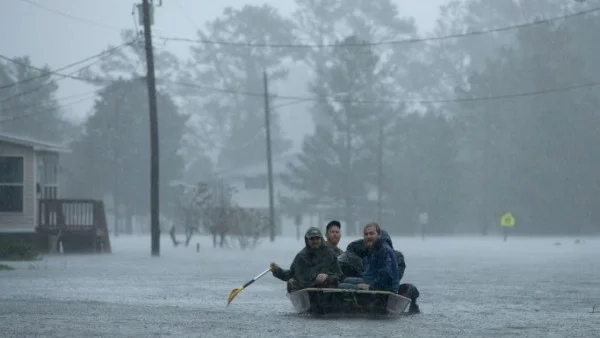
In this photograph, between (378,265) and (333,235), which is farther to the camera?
(333,235)

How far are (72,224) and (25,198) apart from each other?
2047 millimetres

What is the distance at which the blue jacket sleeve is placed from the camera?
1877 cm

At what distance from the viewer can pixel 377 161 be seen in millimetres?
99625

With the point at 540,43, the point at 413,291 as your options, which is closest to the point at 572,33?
the point at 540,43

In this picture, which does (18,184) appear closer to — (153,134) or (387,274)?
(153,134)

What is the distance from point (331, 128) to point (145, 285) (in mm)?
78731

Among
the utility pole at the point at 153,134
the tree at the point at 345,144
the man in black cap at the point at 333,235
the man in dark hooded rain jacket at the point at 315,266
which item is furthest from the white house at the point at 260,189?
the man in dark hooded rain jacket at the point at 315,266

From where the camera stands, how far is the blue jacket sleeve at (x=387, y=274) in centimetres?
1877

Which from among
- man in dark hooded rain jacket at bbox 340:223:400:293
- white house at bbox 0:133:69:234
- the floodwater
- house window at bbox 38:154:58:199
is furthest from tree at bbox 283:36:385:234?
man in dark hooded rain jacket at bbox 340:223:400:293

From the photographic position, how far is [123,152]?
10950 cm

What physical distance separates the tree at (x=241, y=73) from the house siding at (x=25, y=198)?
7535cm

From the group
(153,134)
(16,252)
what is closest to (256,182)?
(153,134)

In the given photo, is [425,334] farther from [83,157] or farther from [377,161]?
[83,157]

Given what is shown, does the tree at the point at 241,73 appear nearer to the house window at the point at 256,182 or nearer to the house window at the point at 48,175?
the house window at the point at 256,182
